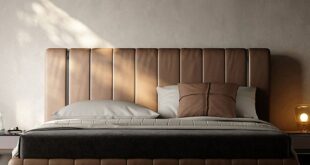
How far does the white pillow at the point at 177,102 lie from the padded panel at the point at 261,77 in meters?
0.13

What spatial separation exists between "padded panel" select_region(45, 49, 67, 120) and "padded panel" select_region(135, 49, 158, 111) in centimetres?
66

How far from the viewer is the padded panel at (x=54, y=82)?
19.3 ft

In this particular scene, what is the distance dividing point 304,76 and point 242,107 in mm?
769

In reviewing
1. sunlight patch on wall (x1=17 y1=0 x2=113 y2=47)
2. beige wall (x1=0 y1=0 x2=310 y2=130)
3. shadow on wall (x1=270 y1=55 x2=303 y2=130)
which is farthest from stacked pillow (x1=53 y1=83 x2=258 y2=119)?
sunlight patch on wall (x1=17 y1=0 x2=113 y2=47)

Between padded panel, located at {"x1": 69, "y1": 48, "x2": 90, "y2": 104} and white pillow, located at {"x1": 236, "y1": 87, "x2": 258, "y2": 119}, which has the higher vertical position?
padded panel, located at {"x1": 69, "y1": 48, "x2": 90, "y2": 104}

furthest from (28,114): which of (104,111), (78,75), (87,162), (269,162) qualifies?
(269,162)

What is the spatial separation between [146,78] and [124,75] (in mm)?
196

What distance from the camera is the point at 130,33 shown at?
6.00 meters

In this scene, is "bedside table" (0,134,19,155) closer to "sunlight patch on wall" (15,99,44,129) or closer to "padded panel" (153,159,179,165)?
"sunlight patch on wall" (15,99,44,129)

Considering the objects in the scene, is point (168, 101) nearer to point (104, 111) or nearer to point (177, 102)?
point (177, 102)

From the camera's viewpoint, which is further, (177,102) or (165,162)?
(177,102)

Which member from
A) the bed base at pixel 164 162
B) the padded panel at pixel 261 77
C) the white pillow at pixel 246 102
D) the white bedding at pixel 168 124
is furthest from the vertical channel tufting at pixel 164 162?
the padded panel at pixel 261 77

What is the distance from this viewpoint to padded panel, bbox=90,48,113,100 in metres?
5.89

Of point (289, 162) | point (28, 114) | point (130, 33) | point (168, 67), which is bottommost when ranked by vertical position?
point (289, 162)
